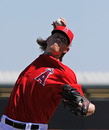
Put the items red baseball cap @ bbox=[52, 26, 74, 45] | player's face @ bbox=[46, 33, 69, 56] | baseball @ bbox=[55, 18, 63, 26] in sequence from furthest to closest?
baseball @ bbox=[55, 18, 63, 26], red baseball cap @ bbox=[52, 26, 74, 45], player's face @ bbox=[46, 33, 69, 56]

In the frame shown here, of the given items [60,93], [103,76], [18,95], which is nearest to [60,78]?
[60,93]

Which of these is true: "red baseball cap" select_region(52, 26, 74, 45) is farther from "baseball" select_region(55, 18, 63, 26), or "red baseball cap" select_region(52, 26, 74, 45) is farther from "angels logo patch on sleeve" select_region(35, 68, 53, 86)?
"angels logo patch on sleeve" select_region(35, 68, 53, 86)

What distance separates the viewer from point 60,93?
4082 millimetres

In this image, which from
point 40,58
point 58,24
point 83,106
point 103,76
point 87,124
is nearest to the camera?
point 83,106

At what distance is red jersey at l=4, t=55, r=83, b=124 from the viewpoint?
4.08 m

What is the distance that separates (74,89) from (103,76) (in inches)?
514

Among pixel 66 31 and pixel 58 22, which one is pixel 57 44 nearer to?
pixel 66 31

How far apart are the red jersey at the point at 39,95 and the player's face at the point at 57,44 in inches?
7.7

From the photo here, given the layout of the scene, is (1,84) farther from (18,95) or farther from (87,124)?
(18,95)

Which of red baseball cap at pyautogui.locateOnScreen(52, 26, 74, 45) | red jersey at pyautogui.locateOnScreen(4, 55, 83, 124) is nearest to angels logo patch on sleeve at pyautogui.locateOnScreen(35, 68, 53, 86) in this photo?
red jersey at pyautogui.locateOnScreen(4, 55, 83, 124)

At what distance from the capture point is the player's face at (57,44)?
4289 mm

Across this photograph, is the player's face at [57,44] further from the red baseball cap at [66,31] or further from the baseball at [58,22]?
the baseball at [58,22]

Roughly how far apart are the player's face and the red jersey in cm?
19

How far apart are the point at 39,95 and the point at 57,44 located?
60 centimetres
